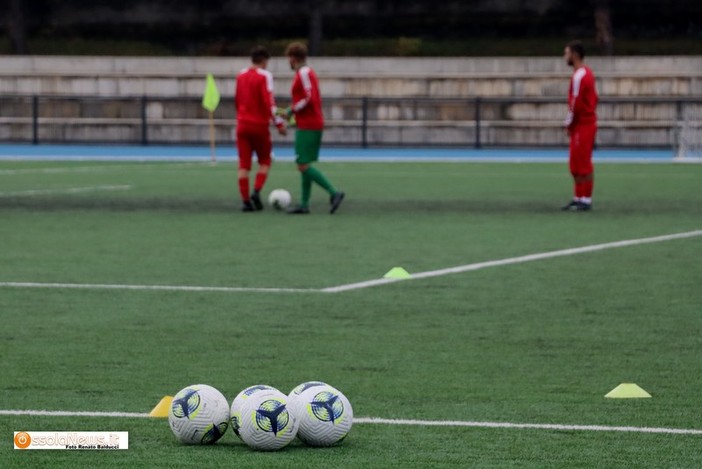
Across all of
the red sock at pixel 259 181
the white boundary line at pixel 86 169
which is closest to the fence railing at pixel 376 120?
the white boundary line at pixel 86 169

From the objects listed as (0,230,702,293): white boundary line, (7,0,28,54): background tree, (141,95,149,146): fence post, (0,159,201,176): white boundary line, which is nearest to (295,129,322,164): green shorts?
(0,230,702,293): white boundary line

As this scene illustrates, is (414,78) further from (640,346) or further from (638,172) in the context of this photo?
(640,346)

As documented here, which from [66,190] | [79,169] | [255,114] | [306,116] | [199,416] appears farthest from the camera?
[79,169]

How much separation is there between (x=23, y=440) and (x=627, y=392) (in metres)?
2.82

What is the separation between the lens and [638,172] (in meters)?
29.5

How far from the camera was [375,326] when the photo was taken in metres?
9.68

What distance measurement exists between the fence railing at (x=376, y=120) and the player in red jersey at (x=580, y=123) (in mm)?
20569

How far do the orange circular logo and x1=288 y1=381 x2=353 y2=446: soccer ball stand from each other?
3.35ft

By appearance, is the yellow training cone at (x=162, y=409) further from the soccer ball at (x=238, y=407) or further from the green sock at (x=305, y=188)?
the green sock at (x=305, y=188)

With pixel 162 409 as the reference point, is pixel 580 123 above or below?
above

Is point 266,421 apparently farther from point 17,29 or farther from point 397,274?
point 17,29

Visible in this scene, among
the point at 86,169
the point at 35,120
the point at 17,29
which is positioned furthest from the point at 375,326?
the point at 17,29

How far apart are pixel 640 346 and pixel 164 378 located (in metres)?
2.77

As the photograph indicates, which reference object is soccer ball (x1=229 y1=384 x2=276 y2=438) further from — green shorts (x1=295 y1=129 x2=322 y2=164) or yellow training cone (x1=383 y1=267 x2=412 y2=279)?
green shorts (x1=295 y1=129 x2=322 y2=164)
